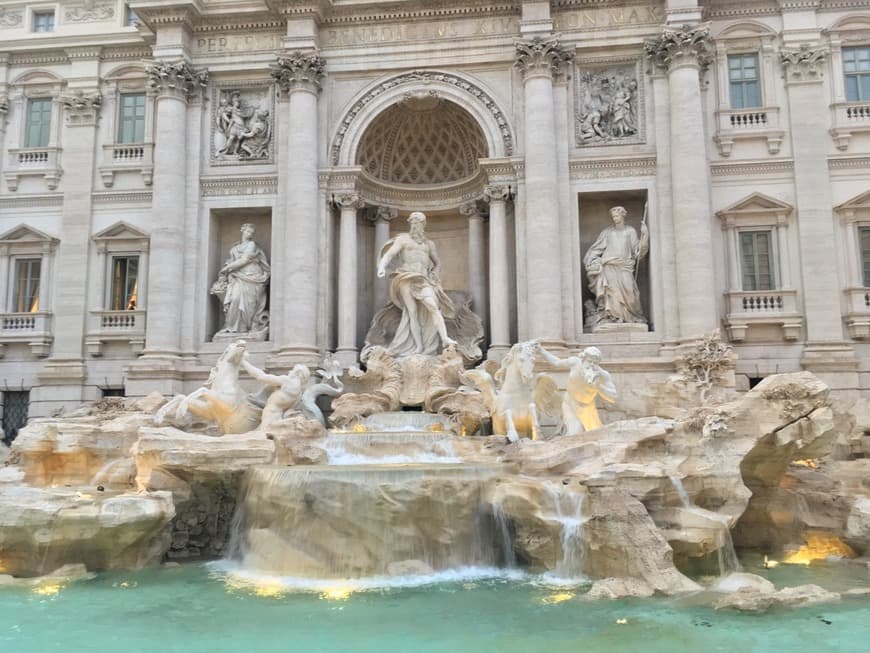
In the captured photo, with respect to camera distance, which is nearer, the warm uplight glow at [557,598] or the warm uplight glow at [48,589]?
the warm uplight glow at [557,598]

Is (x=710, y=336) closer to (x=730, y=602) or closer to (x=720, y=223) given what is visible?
(x=720, y=223)

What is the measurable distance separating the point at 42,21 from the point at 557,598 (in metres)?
21.7

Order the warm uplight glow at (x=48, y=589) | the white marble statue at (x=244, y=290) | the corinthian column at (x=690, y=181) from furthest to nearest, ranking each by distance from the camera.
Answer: the white marble statue at (x=244, y=290) < the corinthian column at (x=690, y=181) < the warm uplight glow at (x=48, y=589)

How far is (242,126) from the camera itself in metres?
19.5

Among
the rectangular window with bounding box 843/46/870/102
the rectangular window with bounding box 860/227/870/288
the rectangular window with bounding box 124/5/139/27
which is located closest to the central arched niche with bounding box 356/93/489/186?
the rectangular window with bounding box 124/5/139/27

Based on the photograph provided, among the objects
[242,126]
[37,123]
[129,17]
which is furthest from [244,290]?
[129,17]

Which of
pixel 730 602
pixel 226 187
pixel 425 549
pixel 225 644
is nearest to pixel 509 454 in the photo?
pixel 425 549

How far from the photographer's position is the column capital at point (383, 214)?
2019 centimetres

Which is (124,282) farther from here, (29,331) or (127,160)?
(127,160)

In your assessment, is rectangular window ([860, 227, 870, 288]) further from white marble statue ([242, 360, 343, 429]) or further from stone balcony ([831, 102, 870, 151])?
white marble statue ([242, 360, 343, 429])

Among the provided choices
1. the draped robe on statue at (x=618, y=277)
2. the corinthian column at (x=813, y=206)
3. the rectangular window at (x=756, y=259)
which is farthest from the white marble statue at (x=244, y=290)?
the corinthian column at (x=813, y=206)

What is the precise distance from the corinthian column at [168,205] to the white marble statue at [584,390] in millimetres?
9762

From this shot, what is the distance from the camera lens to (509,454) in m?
12.4

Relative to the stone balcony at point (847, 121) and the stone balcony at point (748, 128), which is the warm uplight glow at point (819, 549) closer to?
the stone balcony at point (748, 128)
